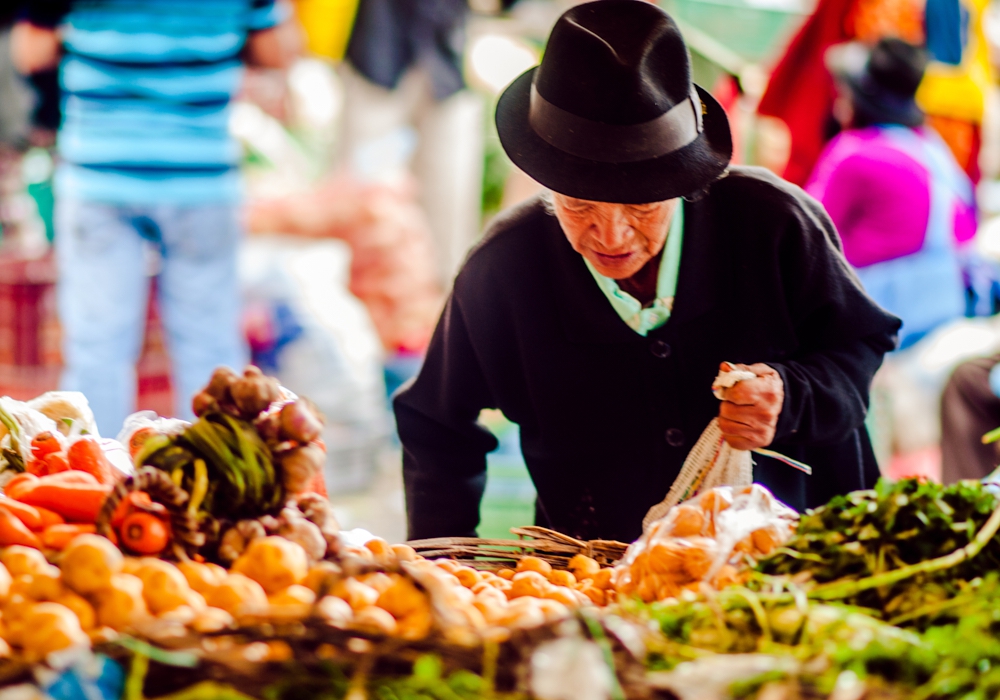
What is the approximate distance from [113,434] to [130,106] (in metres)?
1.11

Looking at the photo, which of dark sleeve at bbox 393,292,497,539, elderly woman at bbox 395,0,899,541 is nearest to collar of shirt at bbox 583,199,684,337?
elderly woman at bbox 395,0,899,541

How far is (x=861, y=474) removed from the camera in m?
2.05

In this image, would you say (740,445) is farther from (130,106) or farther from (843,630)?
(130,106)

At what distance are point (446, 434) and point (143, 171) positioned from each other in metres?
1.89

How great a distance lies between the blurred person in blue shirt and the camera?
3.28 metres

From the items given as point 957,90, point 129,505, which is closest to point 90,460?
point 129,505

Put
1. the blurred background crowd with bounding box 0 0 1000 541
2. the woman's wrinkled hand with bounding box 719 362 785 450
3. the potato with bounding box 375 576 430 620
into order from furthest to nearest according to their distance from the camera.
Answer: the blurred background crowd with bounding box 0 0 1000 541
the woman's wrinkled hand with bounding box 719 362 785 450
the potato with bounding box 375 576 430 620

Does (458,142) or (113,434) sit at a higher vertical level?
(458,142)

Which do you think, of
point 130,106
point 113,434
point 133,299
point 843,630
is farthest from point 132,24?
point 843,630

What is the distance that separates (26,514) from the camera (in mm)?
1403

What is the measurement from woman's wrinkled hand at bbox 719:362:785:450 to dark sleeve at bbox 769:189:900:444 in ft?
0.38

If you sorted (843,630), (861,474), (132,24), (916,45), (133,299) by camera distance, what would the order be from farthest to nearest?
(916,45)
(133,299)
(132,24)
(861,474)
(843,630)

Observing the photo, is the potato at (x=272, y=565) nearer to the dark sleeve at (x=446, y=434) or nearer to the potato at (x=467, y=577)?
the potato at (x=467, y=577)

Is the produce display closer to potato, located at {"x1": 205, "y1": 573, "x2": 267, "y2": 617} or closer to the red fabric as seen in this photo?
potato, located at {"x1": 205, "y1": 573, "x2": 267, "y2": 617}
